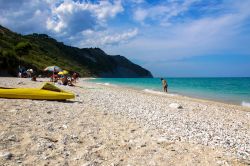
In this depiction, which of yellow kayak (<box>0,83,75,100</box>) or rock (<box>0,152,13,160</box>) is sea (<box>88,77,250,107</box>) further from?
rock (<box>0,152,13,160</box>)

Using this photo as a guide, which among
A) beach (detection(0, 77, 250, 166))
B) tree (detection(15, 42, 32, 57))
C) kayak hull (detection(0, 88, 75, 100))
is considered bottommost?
beach (detection(0, 77, 250, 166))

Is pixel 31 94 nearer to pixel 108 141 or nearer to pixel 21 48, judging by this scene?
pixel 108 141

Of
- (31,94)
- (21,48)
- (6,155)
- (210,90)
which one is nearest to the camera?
(6,155)

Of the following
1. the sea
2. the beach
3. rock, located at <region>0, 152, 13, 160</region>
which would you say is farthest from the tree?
rock, located at <region>0, 152, 13, 160</region>

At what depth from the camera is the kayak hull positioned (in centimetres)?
1564

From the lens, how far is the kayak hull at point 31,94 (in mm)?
15645

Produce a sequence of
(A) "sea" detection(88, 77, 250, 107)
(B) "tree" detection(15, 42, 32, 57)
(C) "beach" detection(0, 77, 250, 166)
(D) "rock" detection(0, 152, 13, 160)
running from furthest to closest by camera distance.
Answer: (B) "tree" detection(15, 42, 32, 57) < (A) "sea" detection(88, 77, 250, 107) < (C) "beach" detection(0, 77, 250, 166) < (D) "rock" detection(0, 152, 13, 160)

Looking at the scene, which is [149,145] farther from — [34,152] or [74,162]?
[34,152]

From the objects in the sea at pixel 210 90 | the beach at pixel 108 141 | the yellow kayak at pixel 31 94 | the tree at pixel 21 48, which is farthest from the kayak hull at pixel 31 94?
the tree at pixel 21 48

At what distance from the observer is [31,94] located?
52.5 feet

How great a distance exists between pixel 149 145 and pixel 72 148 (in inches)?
86.4

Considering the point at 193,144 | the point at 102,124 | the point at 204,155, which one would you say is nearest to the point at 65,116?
the point at 102,124

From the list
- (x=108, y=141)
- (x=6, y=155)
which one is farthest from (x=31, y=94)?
(x=6, y=155)

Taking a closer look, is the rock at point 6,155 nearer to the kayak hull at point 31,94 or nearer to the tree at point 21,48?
the kayak hull at point 31,94
